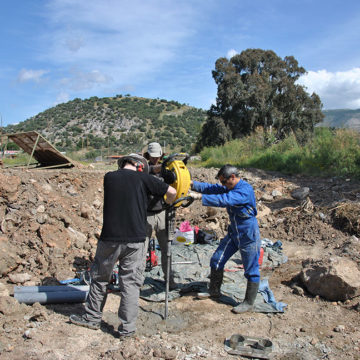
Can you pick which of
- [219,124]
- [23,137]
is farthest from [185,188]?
[219,124]

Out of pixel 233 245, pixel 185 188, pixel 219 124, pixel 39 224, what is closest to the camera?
pixel 185 188

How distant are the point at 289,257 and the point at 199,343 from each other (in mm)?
3455

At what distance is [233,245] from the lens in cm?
440

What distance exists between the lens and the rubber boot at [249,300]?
417 centimetres

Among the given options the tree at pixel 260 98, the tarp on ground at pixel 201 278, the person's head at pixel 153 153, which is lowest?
the tarp on ground at pixel 201 278

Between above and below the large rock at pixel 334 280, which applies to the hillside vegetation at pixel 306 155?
above

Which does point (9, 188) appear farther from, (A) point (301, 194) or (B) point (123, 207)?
(A) point (301, 194)

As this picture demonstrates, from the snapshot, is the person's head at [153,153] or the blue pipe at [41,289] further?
the person's head at [153,153]

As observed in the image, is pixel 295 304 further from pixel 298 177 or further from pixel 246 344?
pixel 298 177

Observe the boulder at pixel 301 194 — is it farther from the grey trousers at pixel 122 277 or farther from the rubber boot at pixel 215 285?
the grey trousers at pixel 122 277

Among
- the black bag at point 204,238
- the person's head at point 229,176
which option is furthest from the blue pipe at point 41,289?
the black bag at point 204,238

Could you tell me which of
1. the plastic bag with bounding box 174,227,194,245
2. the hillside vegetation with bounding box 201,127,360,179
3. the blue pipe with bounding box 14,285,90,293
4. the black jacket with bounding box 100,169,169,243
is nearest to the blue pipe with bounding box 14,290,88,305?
the blue pipe with bounding box 14,285,90,293

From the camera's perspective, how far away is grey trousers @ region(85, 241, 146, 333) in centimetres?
349

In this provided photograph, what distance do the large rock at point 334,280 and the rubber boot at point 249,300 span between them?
0.96 metres
